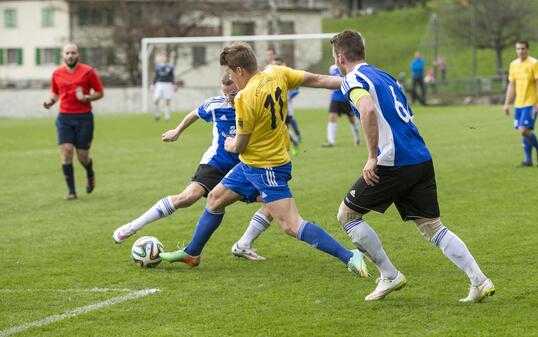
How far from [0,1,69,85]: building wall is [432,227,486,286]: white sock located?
69.3 meters

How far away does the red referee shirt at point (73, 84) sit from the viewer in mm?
13391

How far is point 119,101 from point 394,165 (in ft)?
128

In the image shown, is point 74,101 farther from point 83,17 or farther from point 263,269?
point 83,17

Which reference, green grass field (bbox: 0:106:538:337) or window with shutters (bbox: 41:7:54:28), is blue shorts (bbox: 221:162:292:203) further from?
window with shutters (bbox: 41:7:54:28)

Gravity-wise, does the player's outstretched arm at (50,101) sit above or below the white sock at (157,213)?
above

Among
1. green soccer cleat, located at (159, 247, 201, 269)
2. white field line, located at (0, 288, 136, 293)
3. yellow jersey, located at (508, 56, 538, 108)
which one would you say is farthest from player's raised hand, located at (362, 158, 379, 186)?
yellow jersey, located at (508, 56, 538, 108)

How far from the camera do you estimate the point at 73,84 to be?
13375 mm

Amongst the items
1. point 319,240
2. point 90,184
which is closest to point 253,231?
point 319,240

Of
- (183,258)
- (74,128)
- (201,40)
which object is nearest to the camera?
(183,258)

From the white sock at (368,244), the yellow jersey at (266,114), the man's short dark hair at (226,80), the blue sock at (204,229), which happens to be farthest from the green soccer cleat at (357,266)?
the man's short dark hair at (226,80)

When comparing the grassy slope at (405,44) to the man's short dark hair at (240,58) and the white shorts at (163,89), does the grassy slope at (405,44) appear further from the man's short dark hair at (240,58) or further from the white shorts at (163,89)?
the man's short dark hair at (240,58)

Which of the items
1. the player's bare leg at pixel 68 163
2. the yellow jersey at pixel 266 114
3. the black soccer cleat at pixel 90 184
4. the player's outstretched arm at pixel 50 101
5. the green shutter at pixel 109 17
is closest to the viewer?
the yellow jersey at pixel 266 114

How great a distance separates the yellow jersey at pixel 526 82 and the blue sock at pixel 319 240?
941 cm

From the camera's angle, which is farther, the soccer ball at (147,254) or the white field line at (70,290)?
the soccer ball at (147,254)
